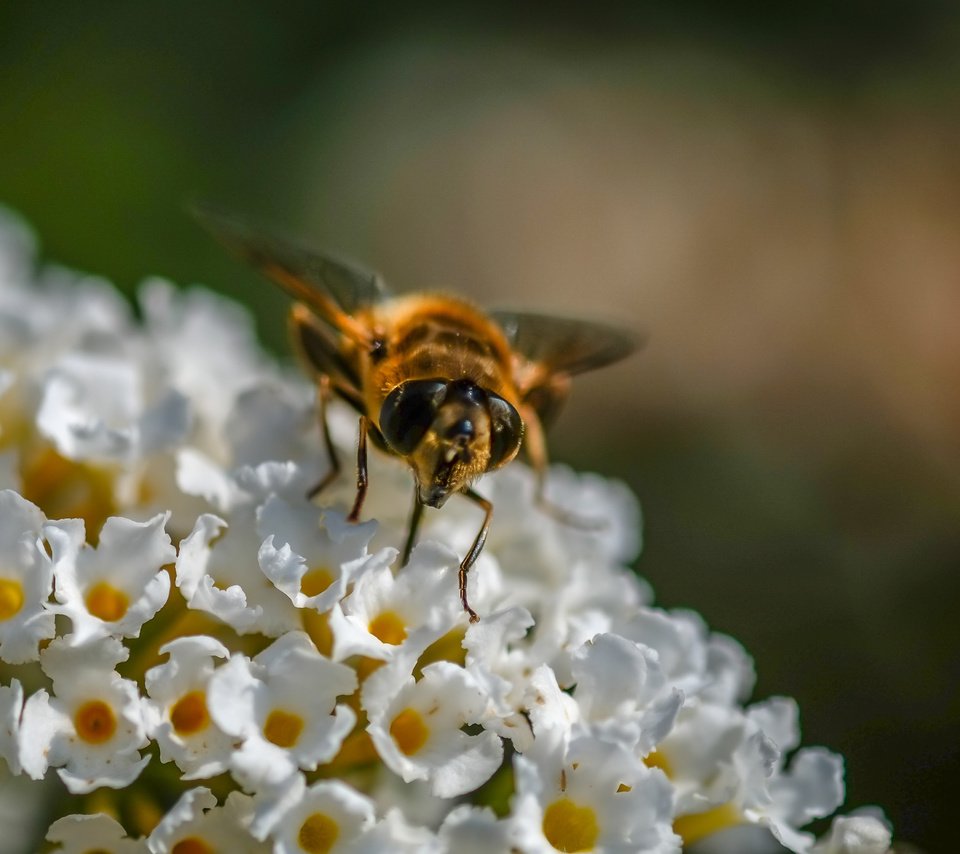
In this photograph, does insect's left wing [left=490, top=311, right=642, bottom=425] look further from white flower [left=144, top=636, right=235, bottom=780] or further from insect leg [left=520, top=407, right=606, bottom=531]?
white flower [left=144, top=636, right=235, bottom=780]

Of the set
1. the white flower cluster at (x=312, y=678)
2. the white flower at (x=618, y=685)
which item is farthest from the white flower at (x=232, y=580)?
the white flower at (x=618, y=685)

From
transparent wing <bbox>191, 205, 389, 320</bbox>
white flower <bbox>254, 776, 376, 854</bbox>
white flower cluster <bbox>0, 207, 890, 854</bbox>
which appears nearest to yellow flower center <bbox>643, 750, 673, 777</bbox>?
white flower cluster <bbox>0, 207, 890, 854</bbox>

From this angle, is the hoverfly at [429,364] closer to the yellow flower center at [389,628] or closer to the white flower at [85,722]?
the yellow flower center at [389,628]

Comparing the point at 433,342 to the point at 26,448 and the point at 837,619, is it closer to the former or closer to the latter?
A: the point at 26,448

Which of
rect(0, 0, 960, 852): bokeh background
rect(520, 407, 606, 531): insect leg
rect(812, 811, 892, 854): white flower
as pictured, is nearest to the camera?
rect(812, 811, 892, 854): white flower

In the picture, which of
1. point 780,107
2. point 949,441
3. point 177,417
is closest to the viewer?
Answer: point 177,417

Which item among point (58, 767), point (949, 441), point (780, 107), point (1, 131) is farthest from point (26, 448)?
point (780, 107)

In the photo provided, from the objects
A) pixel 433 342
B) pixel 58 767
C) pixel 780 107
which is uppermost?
pixel 780 107
